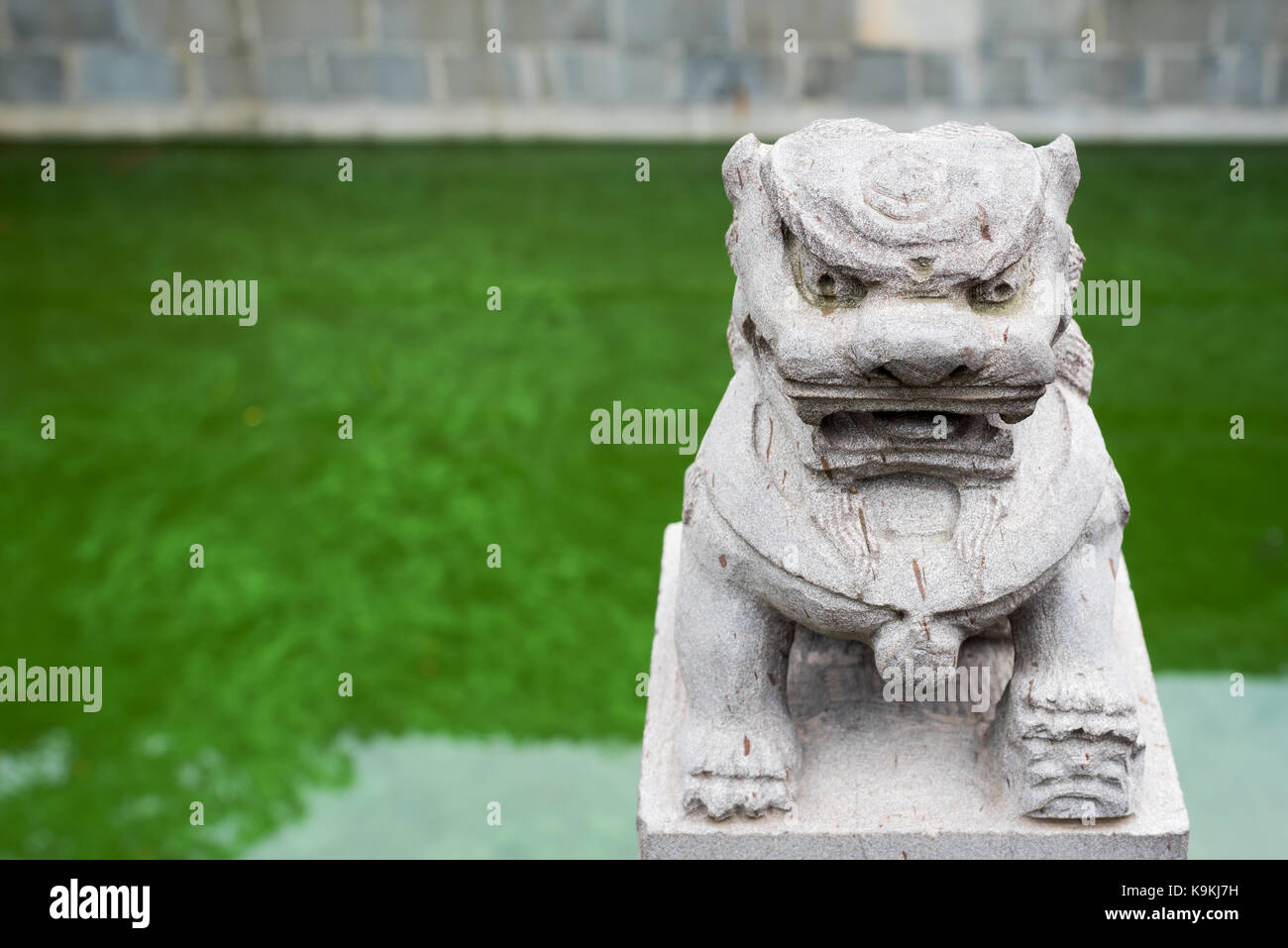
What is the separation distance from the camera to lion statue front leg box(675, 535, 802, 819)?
2445 millimetres

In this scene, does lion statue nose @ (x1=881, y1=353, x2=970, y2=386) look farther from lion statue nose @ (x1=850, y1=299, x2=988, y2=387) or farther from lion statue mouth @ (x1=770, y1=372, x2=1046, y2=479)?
lion statue mouth @ (x1=770, y1=372, x2=1046, y2=479)

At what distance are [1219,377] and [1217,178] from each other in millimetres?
1571

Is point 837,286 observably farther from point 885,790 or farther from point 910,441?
point 885,790

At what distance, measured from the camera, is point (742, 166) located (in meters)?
2.22

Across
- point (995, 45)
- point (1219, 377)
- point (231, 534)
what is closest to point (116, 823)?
point (231, 534)

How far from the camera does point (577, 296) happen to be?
5.70m

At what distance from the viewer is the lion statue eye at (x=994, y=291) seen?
207 cm

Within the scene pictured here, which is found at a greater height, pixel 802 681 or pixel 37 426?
pixel 37 426

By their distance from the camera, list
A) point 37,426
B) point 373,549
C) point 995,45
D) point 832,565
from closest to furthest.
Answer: point 832,565 → point 373,549 → point 37,426 → point 995,45

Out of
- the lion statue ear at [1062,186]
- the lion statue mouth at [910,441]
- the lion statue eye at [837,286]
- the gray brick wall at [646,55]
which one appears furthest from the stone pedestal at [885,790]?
the gray brick wall at [646,55]

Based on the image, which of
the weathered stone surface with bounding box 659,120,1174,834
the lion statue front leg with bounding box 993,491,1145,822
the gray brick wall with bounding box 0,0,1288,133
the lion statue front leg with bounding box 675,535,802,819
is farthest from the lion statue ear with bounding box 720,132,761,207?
the gray brick wall with bounding box 0,0,1288,133

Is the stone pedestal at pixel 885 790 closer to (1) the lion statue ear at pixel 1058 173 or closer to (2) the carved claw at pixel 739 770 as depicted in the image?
(2) the carved claw at pixel 739 770

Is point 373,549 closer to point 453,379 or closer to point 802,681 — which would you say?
point 453,379

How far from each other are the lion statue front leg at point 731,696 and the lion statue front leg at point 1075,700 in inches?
14.3
